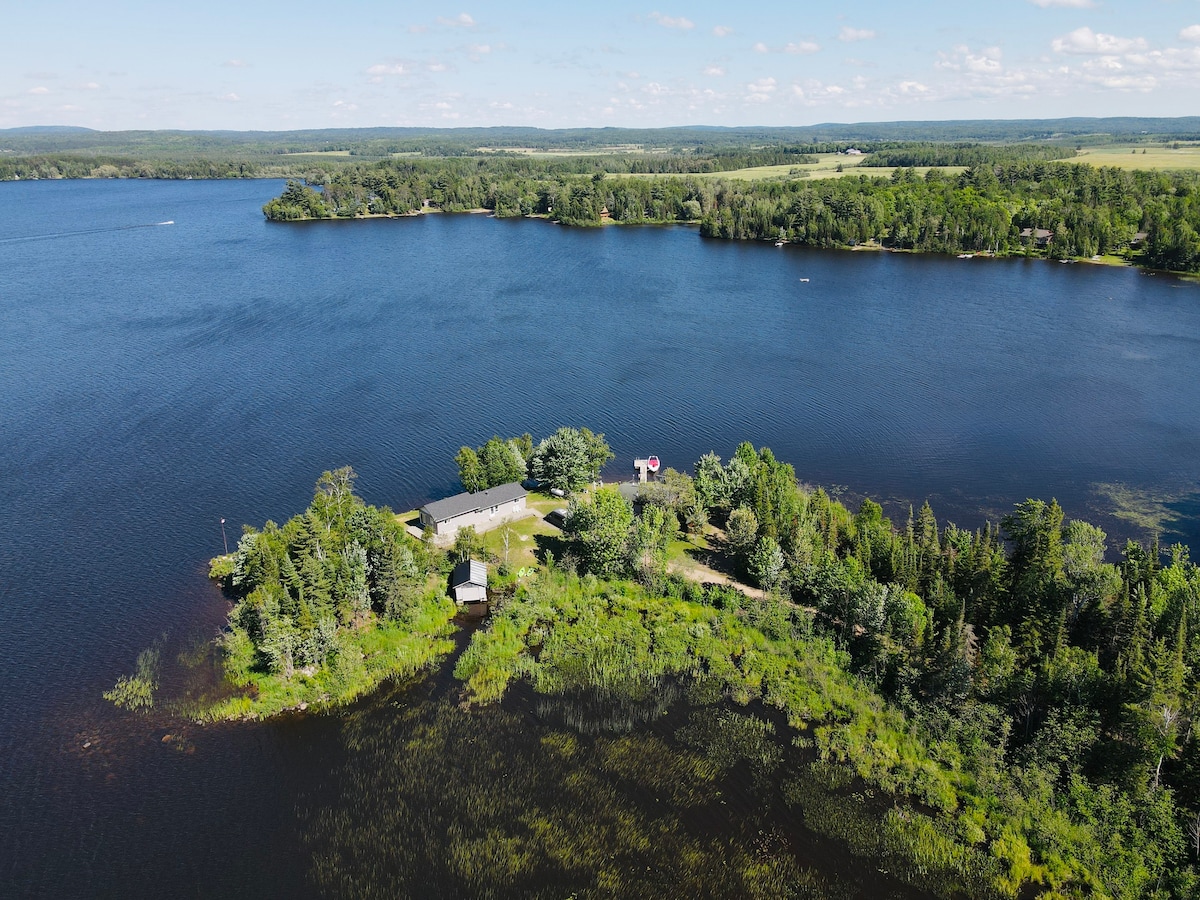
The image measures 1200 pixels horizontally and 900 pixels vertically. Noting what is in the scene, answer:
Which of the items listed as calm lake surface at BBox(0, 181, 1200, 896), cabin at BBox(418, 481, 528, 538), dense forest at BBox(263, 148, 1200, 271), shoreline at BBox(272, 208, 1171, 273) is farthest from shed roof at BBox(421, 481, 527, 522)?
dense forest at BBox(263, 148, 1200, 271)

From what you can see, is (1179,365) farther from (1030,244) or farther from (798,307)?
(1030,244)

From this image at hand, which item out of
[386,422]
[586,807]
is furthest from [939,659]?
[386,422]

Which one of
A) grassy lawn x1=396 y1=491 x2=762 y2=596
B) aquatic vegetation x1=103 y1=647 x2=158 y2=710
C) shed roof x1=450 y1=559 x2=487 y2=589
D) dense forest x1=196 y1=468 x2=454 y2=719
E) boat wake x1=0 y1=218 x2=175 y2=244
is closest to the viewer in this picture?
aquatic vegetation x1=103 y1=647 x2=158 y2=710

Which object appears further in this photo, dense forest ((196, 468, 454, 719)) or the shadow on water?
dense forest ((196, 468, 454, 719))

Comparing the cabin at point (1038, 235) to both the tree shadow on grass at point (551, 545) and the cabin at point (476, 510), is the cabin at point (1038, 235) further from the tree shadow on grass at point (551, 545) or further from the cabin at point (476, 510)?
the tree shadow on grass at point (551, 545)

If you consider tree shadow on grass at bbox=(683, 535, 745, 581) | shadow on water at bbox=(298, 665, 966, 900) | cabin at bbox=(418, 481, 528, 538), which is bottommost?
shadow on water at bbox=(298, 665, 966, 900)

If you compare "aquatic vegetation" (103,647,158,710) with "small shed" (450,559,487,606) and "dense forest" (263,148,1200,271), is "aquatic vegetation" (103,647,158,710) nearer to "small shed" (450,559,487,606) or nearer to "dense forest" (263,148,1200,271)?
"small shed" (450,559,487,606)

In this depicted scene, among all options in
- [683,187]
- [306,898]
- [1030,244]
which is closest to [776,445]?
[306,898]

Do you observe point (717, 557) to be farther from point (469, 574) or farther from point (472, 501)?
point (472, 501)
